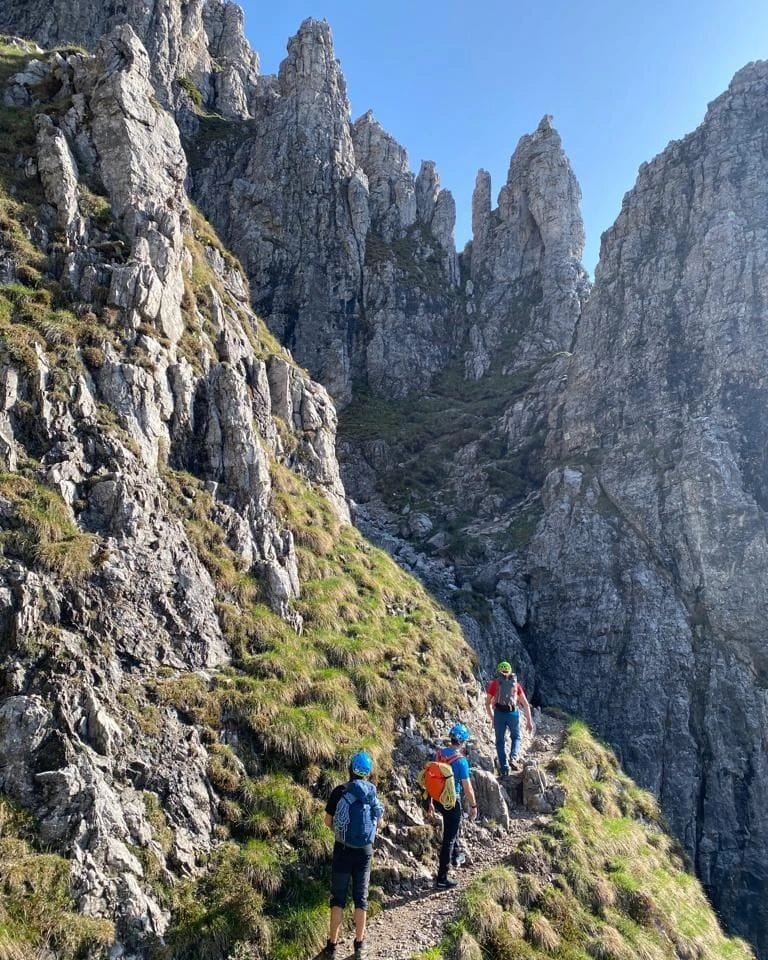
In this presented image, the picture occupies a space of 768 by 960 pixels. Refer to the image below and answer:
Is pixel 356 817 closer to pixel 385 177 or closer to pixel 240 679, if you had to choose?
pixel 240 679

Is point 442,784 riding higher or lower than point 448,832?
higher

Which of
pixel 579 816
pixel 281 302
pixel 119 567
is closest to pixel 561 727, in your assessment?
pixel 579 816

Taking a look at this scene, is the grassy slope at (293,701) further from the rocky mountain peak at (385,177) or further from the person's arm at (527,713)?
the rocky mountain peak at (385,177)

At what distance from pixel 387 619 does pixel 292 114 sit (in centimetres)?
6263

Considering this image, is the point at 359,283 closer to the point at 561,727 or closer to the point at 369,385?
the point at 369,385

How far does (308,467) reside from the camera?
81.3 feet

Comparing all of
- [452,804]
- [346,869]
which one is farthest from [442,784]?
[346,869]

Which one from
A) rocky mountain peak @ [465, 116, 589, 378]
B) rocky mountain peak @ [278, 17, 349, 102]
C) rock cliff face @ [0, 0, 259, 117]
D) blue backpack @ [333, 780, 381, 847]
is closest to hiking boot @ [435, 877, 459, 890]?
blue backpack @ [333, 780, 381, 847]

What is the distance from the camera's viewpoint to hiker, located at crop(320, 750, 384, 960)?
29.7 feet

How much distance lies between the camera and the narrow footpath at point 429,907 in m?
9.99

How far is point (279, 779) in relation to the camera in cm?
1217

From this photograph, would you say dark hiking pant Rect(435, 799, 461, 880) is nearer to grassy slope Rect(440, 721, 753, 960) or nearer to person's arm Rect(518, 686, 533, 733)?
grassy slope Rect(440, 721, 753, 960)

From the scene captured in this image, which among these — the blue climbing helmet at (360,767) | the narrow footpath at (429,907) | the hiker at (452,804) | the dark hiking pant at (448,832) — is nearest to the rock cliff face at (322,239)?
the narrow footpath at (429,907)

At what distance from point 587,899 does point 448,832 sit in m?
4.12
